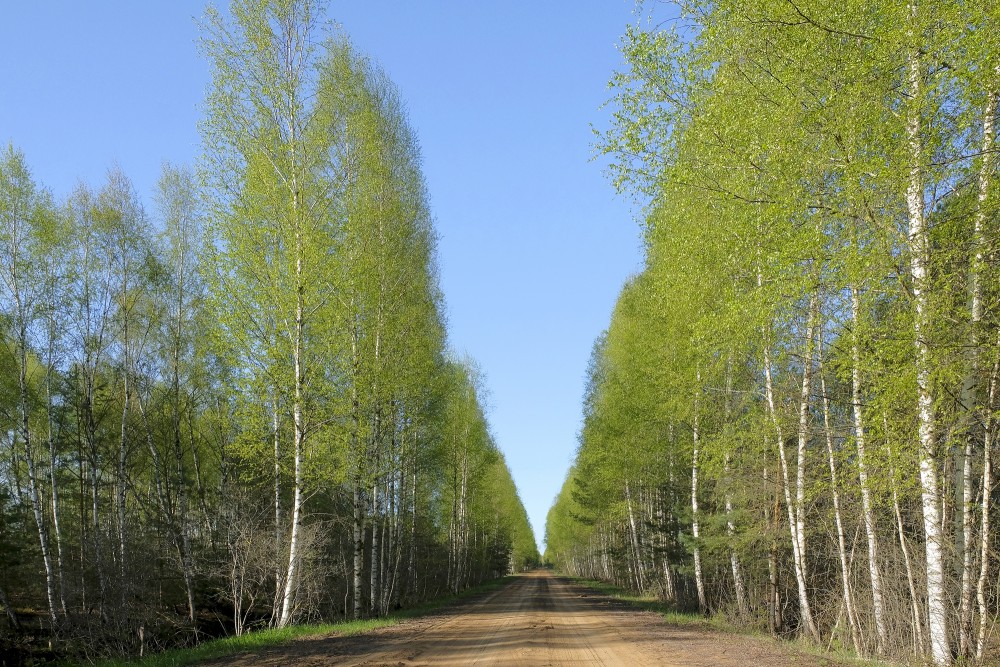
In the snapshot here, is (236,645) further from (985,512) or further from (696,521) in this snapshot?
(696,521)

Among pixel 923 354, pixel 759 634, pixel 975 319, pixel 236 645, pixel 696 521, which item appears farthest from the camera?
pixel 696 521

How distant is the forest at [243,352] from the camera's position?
47.8 ft

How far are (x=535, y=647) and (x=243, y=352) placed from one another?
799 centimetres

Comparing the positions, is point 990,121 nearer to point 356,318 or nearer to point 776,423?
point 776,423

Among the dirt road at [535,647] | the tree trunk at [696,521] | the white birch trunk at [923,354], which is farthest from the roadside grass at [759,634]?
the white birch trunk at [923,354]

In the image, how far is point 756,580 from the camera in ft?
57.4

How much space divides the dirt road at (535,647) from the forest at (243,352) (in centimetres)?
286

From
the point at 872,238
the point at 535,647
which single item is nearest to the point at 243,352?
the point at 535,647

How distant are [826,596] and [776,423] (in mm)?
5444

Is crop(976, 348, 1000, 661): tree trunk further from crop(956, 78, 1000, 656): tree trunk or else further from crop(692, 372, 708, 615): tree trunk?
crop(692, 372, 708, 615): tree trunk

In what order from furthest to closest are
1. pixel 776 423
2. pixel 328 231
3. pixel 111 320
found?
pixel 111 320, pixel 328 231, pixel 776 423

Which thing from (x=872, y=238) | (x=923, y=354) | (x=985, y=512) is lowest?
(x=985, y=512)

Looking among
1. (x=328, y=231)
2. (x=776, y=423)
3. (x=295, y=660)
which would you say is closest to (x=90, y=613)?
(x=295, y=660)

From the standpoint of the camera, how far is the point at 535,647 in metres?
11.3
